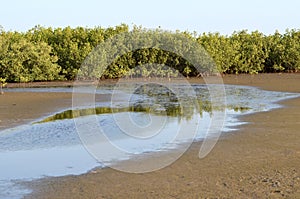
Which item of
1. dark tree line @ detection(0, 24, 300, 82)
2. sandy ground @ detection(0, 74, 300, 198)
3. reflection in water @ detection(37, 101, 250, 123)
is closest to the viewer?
sandy ground @ detection(0, 74, 300, 198)

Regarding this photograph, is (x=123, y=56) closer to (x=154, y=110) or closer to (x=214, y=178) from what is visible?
(x=154, y=110)

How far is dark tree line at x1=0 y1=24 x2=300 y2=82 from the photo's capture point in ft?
106

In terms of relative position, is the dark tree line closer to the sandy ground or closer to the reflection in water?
the reflection in water

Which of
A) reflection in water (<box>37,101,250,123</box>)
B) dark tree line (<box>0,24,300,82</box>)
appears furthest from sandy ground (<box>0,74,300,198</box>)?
dark tree line (<box>0,24,300,82</box>)

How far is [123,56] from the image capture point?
35.8 meters

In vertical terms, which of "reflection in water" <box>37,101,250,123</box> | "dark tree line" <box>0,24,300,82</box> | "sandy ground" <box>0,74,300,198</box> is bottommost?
"sandy ground" <box>0,74,300,198</box>

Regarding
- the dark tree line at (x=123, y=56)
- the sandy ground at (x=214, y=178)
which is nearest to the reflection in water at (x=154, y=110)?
the sandy ground at (x=214, y=178)

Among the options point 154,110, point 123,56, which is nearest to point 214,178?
point 154,110

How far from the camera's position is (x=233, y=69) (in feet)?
128

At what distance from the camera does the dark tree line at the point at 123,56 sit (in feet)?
106

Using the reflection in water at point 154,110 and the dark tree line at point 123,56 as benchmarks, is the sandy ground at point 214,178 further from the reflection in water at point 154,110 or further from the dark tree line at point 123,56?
the dark tree line at point 123,56

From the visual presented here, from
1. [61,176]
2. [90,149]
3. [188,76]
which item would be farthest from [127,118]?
[188,76]

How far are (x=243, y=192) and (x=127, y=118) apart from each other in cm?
818

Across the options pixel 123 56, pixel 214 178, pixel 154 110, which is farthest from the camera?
pixel 123 56
